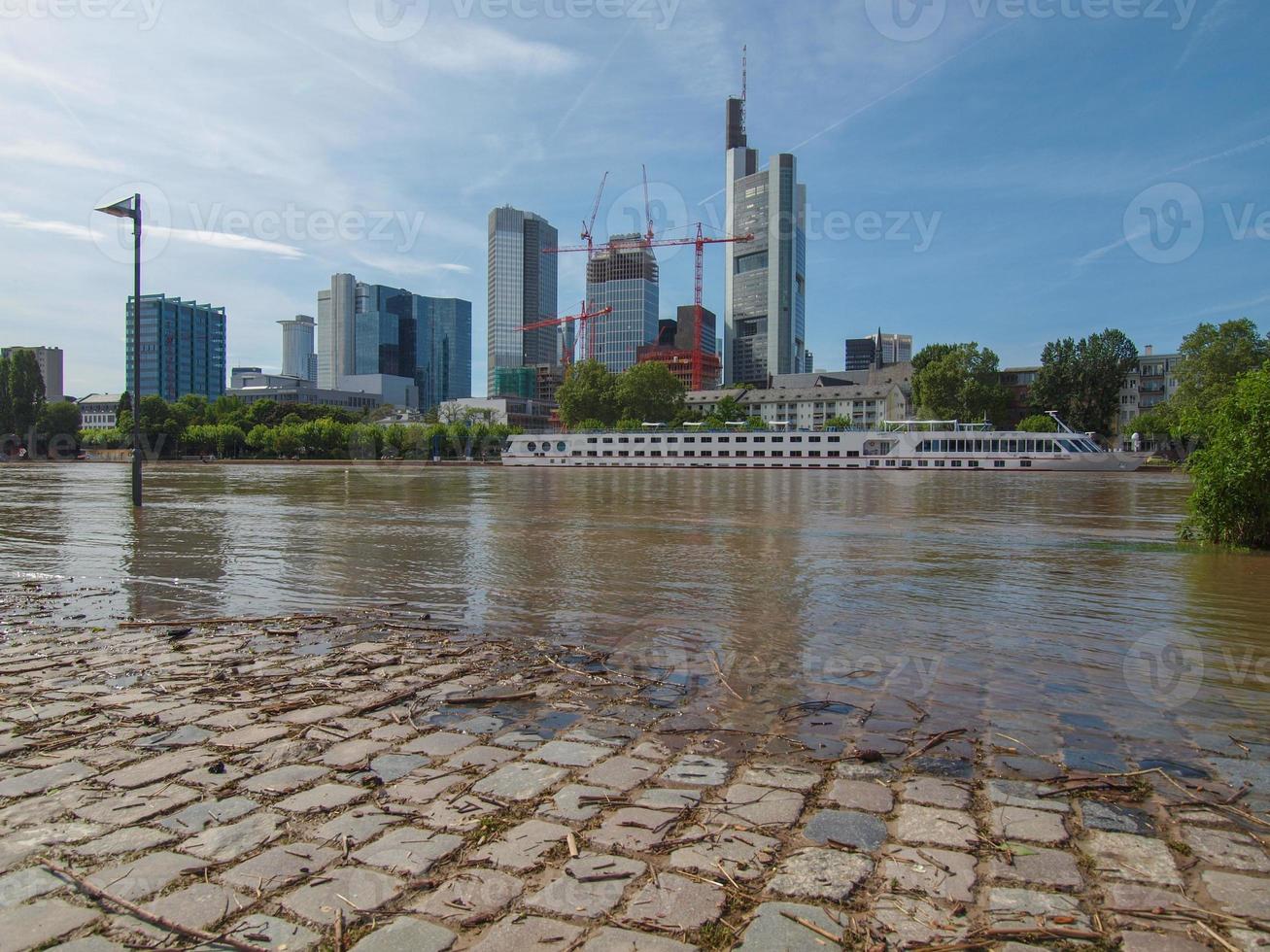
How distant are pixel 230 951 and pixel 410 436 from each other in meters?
128

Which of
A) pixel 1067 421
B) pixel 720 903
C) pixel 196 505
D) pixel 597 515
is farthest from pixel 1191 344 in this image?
pixel 720 903

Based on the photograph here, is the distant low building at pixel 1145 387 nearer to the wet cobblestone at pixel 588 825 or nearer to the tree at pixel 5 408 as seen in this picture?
the wet cobblestone at pixel 588 825

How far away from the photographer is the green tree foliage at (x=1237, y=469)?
45.4 ft

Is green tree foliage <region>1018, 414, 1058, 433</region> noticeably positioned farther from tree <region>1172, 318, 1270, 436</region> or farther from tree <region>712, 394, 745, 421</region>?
tree <region>712, 394, 745, 421</region>

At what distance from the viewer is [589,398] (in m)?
123

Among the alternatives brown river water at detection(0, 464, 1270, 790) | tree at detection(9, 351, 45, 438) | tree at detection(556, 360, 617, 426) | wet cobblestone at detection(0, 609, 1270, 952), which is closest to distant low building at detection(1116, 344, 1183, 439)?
tree at detection(556, 360, 617, 426)

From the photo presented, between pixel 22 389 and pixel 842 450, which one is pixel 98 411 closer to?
pixel 22 389

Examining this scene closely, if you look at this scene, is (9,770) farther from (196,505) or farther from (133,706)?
(196,505)

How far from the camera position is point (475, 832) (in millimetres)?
3303

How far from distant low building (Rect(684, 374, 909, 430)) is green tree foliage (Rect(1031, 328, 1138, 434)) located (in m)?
37.2

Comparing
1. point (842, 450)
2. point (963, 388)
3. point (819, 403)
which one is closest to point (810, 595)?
point (842, 450)

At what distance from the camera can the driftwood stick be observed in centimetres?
255

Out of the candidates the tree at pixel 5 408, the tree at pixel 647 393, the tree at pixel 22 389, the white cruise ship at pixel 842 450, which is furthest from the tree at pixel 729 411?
the tree at pixel 5 408

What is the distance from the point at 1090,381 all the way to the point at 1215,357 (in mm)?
23582
